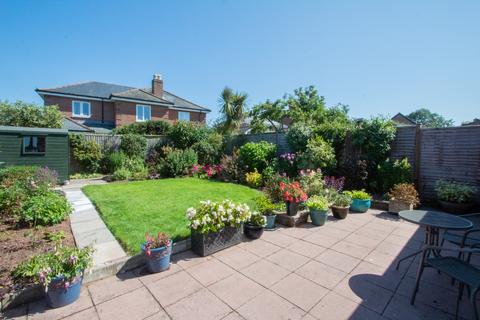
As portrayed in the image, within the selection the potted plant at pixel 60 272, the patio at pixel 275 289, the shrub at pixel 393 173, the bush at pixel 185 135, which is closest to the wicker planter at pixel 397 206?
the shrub at pixel 393 173

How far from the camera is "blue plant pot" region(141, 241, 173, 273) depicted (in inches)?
107

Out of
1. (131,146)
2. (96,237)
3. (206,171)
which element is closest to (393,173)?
(206,171)

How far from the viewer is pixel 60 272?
2.20 meters

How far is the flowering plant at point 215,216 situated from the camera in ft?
10.4

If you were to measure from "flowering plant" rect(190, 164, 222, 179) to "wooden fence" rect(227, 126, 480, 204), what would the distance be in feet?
21.6

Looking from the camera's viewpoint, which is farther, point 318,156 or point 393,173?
point 318,156

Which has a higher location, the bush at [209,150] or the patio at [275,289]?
the bush at [209,150]

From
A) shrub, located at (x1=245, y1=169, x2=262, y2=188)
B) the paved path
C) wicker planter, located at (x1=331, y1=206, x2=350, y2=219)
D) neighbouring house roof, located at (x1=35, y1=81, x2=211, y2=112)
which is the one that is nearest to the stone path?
the paved path

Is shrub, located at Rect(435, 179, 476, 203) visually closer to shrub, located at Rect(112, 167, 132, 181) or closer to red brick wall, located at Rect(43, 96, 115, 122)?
shrub, located at Rect(112, 167, 132, 181)

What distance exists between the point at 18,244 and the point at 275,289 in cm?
369

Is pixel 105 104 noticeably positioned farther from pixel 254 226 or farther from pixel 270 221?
pixel 254 226

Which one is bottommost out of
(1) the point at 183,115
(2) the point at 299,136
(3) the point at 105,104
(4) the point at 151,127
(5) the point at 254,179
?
(5) the point at 254,179

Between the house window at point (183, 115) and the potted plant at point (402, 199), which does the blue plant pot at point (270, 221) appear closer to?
the potted plant at point (402, 199)

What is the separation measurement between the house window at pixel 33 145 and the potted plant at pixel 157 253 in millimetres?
8543
